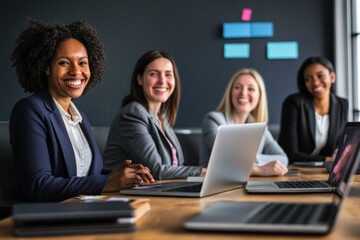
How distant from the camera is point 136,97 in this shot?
8.98 ft

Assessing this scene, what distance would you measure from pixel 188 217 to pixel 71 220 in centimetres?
28

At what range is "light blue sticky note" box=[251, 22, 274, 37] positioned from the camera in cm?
497

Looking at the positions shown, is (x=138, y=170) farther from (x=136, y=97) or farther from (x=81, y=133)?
(x=136, y=97)

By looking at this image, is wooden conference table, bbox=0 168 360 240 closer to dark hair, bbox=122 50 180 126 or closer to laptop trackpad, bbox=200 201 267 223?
laptop trackpad, bbox=200 201 267 223

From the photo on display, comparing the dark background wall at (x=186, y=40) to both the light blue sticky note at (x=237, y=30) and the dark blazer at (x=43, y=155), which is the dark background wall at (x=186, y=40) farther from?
the dark blazer at (x=43, y=155)

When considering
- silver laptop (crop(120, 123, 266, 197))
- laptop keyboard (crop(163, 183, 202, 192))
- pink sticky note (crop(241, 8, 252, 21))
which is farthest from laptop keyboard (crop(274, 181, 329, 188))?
pink sticky note (crop(241, 8, 252, 21))

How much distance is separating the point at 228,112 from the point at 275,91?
1.98 meters

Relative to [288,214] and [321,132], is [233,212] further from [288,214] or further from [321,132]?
[321,132]

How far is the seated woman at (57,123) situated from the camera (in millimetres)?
1594

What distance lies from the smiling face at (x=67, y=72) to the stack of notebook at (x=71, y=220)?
1102 mm

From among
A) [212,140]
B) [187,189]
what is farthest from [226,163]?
[212,140]

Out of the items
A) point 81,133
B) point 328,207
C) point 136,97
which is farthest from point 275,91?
point 328,207

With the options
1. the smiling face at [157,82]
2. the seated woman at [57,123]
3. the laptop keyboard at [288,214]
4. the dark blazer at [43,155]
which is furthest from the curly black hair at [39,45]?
the laptop keyboard at [288,214]

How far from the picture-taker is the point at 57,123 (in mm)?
1808
